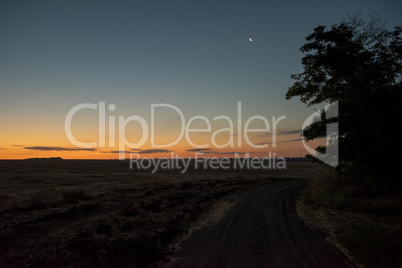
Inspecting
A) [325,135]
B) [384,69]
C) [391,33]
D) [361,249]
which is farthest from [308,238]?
[391,33]

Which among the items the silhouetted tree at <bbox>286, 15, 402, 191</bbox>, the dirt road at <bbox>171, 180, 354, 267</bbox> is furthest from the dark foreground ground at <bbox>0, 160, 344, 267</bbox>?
the silhouetted tree at <bbox>286, 15, 402, 191</bbox>

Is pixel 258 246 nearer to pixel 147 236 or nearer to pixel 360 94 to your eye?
pixel 147 236

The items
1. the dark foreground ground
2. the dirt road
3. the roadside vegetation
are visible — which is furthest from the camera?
the roadside vegetation

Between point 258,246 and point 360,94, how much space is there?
10.8 metres

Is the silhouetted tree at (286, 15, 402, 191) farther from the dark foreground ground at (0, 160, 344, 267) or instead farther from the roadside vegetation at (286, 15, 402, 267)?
the dark foreground ground at (0, 160, 344, 267)

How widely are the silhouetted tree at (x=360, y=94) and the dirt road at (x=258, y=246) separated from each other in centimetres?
540

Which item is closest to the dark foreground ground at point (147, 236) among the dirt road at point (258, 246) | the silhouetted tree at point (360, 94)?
the dirt road at point (258, 246)

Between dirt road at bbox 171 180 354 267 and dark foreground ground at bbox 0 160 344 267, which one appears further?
dark foreground ground at bbox 0 160 344 267

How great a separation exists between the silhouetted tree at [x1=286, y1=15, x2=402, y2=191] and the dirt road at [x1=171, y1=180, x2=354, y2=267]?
540 cm

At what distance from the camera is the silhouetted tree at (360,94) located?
47.3ft

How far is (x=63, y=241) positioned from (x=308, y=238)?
28.6 feet

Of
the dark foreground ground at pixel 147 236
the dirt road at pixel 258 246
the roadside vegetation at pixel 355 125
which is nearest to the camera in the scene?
the dirt road at pixel 258 246

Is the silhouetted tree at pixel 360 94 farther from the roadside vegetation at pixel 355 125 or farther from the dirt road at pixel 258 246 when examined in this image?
the dirt road at pixel 258 246

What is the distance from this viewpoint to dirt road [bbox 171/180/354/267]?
7.66 meters
